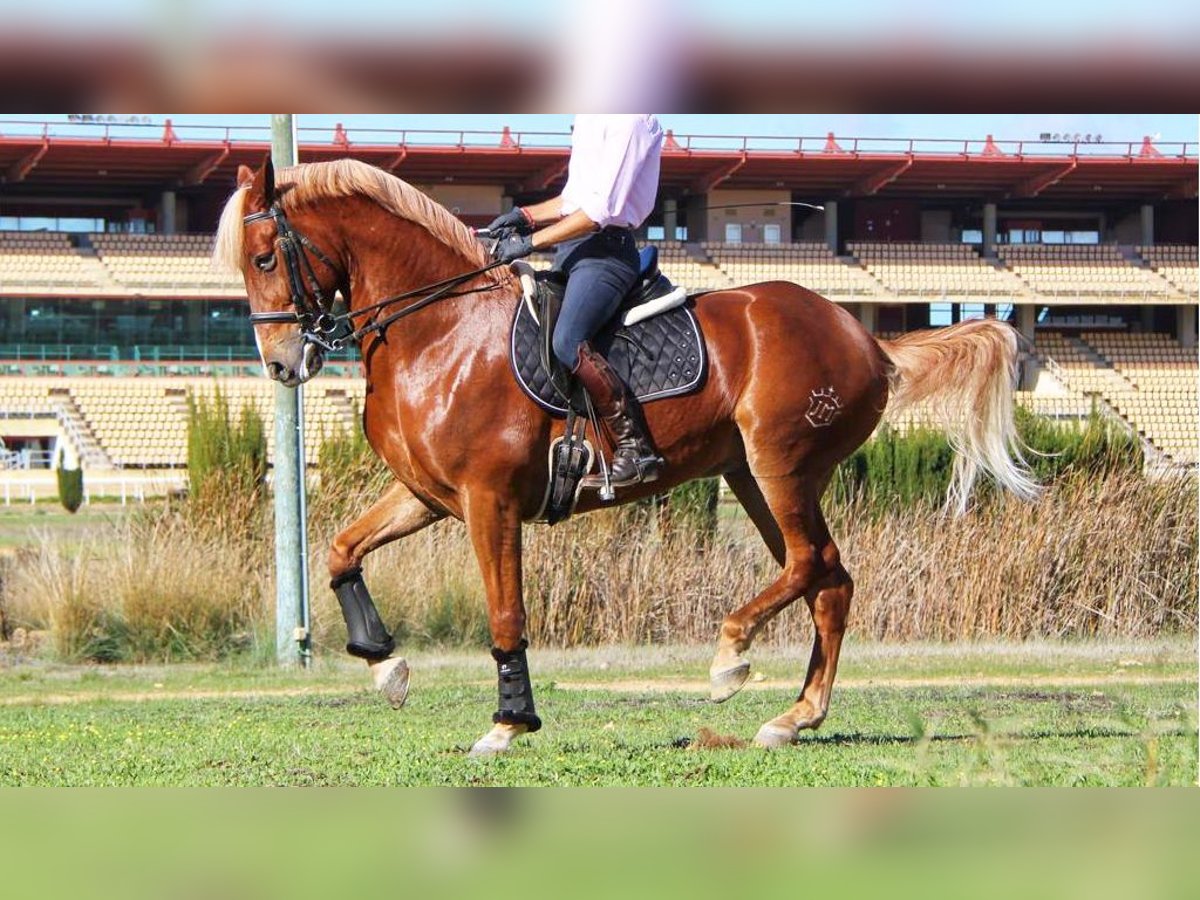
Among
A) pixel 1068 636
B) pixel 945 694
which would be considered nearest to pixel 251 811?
pixel 945 694

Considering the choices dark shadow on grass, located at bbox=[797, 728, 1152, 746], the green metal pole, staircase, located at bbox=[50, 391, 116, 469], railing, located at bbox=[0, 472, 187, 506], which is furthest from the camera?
staircase, located at bbox=[50, 391, 116, 469]

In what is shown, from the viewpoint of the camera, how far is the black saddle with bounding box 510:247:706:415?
282 inches

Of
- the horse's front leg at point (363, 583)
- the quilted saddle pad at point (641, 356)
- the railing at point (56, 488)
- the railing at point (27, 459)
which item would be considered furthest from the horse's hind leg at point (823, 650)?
the railing at point (27, 459)

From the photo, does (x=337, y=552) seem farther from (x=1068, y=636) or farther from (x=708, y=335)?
(x=1068, y=636)

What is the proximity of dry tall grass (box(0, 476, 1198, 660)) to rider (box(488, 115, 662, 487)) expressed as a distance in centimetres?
762

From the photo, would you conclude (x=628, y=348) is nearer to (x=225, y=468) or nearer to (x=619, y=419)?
(x=619, y=419)

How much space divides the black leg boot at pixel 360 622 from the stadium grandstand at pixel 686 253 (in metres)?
31.2

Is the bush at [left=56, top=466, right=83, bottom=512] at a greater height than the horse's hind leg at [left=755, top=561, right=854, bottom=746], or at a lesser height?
greater

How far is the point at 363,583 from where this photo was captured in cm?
739

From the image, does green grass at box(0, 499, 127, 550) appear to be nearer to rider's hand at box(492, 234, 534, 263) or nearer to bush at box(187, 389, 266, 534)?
bush at box(187, 389, 266, 534)

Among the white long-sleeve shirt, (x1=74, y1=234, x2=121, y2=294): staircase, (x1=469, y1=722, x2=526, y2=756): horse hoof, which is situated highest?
(x1=74, y1=234, x2=121, y2=294): staircase

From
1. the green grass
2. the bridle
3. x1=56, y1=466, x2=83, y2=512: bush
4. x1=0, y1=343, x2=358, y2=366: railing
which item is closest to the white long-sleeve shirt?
the bridle

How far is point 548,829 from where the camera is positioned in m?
2.71

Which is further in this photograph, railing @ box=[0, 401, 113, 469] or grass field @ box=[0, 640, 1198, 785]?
railing @ box=[0, 401, 113, 469]
